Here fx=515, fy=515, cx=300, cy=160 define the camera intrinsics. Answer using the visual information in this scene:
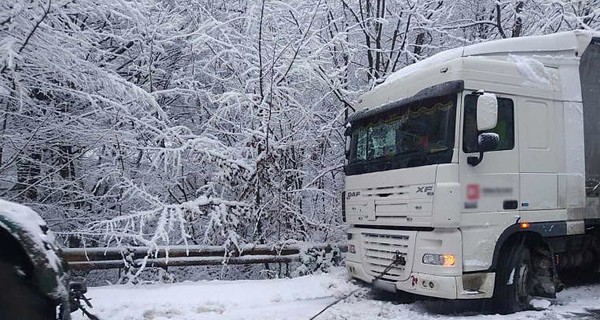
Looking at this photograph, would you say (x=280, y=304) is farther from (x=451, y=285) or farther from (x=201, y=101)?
(x=201, y=101)

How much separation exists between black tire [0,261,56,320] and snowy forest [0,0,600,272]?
14.1 feet

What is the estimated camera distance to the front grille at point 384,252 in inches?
266

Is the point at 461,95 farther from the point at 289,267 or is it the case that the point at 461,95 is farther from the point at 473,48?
the point at 289,267

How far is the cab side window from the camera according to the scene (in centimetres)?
627

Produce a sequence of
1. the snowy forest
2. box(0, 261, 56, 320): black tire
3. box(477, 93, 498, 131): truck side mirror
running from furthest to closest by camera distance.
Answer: the snowy forest
box(477, 93, 498, 131): truck side mirror
box(0, 261, 56, 320): black tire

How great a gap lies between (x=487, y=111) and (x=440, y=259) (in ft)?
6.09

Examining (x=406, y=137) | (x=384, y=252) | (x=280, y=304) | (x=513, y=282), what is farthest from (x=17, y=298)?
(x=513, y=282)

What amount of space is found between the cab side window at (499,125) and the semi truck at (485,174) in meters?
0.01

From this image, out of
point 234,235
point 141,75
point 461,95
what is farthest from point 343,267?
point 141,75

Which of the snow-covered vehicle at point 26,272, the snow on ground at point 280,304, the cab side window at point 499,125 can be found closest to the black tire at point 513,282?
the snow on ground at point 280,304

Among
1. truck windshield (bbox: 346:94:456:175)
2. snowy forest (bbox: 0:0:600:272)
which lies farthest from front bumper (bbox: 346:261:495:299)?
snowy forest (bbox: 0:0:600:272)

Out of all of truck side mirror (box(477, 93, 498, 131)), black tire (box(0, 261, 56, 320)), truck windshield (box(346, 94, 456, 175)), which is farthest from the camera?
A: truck windshield (box(346, 94, 456, 175))

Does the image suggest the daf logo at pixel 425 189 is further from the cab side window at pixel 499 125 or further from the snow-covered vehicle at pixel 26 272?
the snow-covered vehicle at pixel 26 272

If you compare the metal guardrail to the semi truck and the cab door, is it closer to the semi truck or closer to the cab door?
the semi truck
